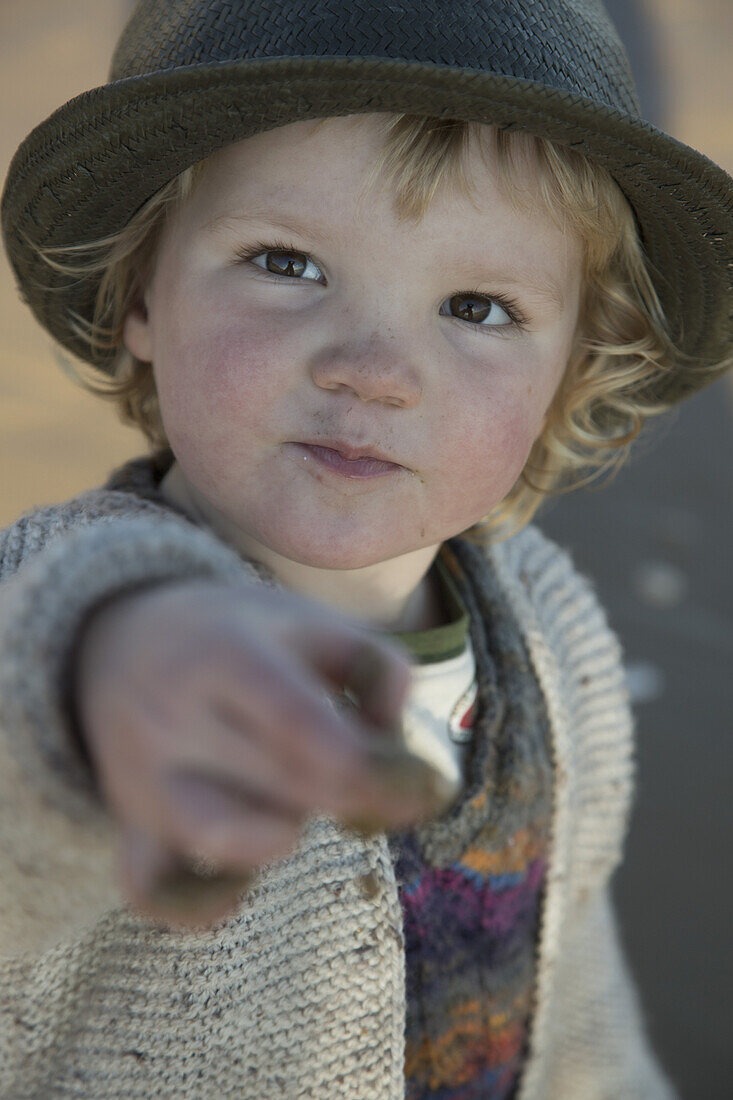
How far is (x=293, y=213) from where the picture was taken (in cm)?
94

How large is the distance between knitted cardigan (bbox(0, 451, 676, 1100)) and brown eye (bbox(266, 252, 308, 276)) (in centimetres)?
25

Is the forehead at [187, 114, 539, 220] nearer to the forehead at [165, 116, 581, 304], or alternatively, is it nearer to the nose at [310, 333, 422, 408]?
the forehead at [165, 116, 581, 304]

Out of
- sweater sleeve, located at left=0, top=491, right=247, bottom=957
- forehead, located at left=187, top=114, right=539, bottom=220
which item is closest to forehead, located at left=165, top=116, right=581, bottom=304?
forehead, located at left=187, top=114, right=539, bottom=220

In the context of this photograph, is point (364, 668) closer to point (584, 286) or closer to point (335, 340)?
point (335, 340)

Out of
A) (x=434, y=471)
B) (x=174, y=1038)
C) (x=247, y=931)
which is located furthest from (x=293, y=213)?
(x=174, y=1038)

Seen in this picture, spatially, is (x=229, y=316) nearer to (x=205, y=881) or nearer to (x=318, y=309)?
(x=318, y=309)

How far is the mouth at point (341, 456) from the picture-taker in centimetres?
96

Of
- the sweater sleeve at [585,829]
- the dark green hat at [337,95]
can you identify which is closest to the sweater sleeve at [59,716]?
the dark green hat at [337,95]

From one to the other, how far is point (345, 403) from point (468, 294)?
174mm

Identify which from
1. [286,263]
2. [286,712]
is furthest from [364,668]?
[286,263]

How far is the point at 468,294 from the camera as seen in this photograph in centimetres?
100

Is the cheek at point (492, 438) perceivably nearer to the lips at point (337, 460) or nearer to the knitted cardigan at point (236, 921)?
the lips at point (337, 460)

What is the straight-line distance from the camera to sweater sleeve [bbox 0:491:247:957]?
50 centimetres

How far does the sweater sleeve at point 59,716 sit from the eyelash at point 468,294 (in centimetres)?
45
